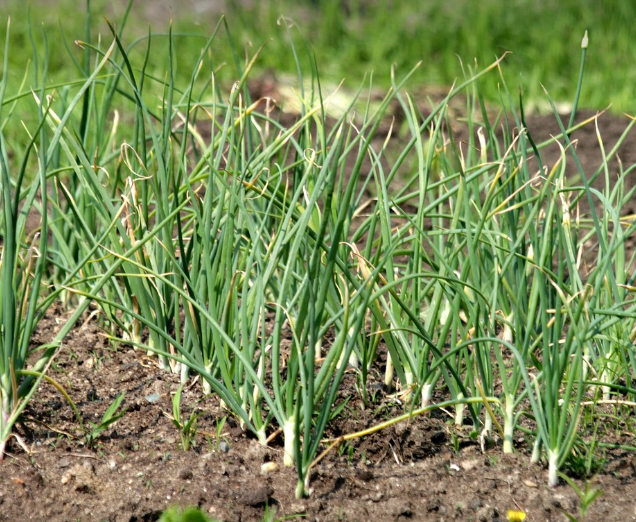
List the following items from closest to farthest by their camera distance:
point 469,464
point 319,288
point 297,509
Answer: point 297,509 → point 469,464 → point 319,288

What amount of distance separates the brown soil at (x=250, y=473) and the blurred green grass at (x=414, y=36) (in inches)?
120

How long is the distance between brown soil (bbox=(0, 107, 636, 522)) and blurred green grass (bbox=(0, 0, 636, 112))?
120 inches

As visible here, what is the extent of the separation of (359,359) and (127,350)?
617mm

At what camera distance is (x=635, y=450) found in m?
1.67

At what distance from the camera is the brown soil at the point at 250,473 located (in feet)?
4.93

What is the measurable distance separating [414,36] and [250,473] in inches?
172

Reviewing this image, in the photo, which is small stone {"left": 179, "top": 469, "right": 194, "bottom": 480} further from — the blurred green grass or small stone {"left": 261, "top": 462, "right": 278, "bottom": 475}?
the blurred green grass

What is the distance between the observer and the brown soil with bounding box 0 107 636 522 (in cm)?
150

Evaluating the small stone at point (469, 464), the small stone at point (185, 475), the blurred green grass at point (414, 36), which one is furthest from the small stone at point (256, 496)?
the blurred green grass at point (414, 36)

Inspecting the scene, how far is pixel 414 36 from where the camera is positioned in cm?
541

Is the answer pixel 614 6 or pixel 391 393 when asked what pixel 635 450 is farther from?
pixel 614 6

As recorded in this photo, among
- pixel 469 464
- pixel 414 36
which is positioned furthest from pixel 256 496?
pixel 414 36

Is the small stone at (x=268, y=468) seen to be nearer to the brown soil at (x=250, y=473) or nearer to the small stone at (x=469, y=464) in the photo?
the brown soil at (x=250, y=473)

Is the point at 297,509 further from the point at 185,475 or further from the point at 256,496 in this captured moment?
the point at 185,475
